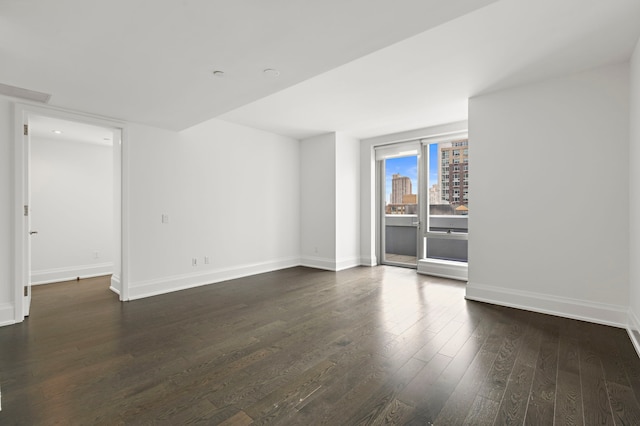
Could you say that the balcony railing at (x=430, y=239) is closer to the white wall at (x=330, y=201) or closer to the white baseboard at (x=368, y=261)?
the white baseboard at (x=368, y=261)

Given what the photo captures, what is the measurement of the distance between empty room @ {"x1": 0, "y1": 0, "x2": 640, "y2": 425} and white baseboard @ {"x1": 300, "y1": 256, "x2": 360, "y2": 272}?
10cm

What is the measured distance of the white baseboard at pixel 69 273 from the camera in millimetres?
4984

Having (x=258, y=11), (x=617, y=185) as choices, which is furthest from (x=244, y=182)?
(x=617, y=185)

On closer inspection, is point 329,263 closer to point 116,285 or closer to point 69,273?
point 116,285

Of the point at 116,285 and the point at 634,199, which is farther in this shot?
the point at 116,285

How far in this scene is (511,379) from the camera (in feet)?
6.82

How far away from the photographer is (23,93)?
3.07 meters

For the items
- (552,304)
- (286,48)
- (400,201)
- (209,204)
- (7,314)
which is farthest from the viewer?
(400,201)

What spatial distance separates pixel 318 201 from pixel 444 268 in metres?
2.71

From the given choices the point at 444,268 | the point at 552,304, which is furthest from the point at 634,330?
the point at 444,268

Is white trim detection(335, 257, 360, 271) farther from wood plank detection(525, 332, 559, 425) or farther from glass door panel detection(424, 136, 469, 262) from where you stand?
wood plank detection(525, 332, 559, 425)

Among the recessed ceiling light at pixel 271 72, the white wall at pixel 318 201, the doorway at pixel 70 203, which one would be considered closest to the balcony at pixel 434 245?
the white wall at pixel 318 201

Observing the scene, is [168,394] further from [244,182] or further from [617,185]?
[617,185]

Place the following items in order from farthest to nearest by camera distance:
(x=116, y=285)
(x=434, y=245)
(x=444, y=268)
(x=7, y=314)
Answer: (x=434, y=245)
(x=444, y=268)
(x=116, y=285)
(x=7, y=314)
